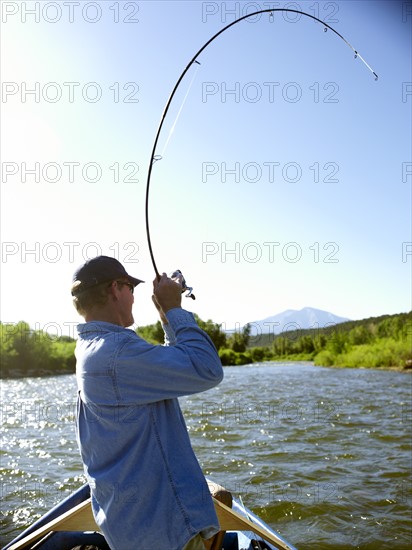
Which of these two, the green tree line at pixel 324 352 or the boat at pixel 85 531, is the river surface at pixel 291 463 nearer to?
the boat at pixel 85 531

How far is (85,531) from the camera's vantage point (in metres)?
4.00

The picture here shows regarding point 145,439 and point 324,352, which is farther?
point 324,352

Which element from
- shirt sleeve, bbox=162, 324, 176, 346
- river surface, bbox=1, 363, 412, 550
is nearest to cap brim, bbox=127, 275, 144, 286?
shirt sleeve, bbox=162, 324, 176, 346

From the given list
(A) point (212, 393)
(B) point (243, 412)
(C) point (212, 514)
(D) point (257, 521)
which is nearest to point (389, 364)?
(A) point (212, 393)

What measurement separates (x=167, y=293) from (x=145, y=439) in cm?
55

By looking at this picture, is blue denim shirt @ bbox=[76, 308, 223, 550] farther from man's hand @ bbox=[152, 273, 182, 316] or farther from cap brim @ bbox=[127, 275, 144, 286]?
cap brim @ bbox=[127, 275, 144, 286]

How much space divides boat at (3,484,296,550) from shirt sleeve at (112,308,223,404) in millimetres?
1955

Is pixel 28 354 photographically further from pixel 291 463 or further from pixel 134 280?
pixel 134 280

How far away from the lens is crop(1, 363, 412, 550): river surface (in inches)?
268

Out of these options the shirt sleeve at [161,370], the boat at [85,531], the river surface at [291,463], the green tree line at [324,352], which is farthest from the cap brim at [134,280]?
the green tree line at [324,352]

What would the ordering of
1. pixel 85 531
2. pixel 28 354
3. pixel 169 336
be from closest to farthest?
pixel 169 336 < pixel 85 531 < pixel 28 354

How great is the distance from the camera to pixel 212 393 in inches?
930

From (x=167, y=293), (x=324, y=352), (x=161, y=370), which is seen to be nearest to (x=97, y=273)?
(x=167, y=293)

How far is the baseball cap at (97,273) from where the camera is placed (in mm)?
2037
